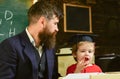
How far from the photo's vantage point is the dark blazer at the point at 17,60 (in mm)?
2068

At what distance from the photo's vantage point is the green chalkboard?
111 inches

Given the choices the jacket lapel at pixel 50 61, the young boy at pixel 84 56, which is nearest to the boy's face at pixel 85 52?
the young boy at pixel 84 56

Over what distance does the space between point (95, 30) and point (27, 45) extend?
4.82 feet

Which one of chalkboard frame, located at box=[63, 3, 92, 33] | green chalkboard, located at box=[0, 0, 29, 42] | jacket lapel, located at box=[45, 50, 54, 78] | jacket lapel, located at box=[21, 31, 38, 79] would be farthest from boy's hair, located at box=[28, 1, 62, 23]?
chalkboard frame, located at box=[63, 3, 92, 33]

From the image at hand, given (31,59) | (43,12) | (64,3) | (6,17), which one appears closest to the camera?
(31,59)

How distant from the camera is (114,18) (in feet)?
11.7

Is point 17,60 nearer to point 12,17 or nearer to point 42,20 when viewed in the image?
point 42,20

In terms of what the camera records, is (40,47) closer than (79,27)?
Yes

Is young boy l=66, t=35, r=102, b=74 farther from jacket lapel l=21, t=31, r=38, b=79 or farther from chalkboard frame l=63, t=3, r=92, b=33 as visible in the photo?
chalkboard frame l=63, t=3, r=92, b=33

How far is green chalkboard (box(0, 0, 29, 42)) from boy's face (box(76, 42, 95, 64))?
0.83m

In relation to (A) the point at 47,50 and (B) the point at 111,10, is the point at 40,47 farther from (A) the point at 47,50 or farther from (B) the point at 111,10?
(B) the point at 111,10

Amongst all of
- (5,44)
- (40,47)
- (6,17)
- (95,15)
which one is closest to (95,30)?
(95,15)

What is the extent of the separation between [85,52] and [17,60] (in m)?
0.51

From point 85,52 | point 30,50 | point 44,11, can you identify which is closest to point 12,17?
point 44,11
